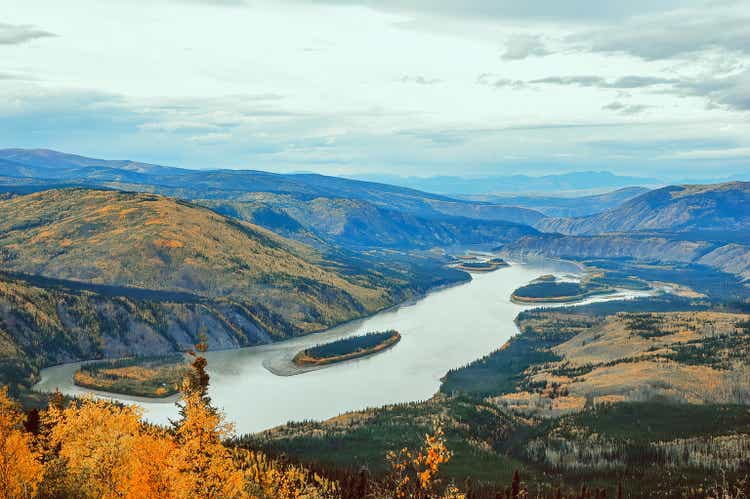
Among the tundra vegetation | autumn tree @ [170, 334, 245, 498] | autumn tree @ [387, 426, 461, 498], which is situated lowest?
the tundra vegetation

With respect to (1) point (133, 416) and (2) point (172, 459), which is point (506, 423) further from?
(2) point (172, 459)

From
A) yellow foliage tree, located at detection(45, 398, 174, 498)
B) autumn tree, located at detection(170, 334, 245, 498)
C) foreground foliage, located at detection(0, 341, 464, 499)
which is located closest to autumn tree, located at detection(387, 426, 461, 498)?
foreground foliage, located at detection(0, 341, 464, 499)

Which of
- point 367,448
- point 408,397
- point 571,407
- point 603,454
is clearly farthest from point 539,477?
point 408,397

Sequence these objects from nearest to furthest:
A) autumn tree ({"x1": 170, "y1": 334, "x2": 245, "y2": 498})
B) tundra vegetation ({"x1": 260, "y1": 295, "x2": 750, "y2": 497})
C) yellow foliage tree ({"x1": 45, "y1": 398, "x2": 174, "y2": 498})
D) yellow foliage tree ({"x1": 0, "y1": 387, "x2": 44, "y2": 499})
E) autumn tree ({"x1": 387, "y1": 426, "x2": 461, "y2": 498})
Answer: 1. autumn tree ({"x1": 387, "y1": 426, "x2": 461, "y2": 498})
2. autumn tree ({"x1": 170, "y1": 334, "x2": 245, "y2": 498})
3. yellow foliage tree ({"x1": 45, "y1": 398, "x2": 174, "y2": 498})
4. yellow foliage tree ({"x1": 0, "y1": 387, "x2": 44, "y2": 499})
5. tundra vegetation ({"x1": 260, "y1": 295, "x2": 750, "y2": 497})

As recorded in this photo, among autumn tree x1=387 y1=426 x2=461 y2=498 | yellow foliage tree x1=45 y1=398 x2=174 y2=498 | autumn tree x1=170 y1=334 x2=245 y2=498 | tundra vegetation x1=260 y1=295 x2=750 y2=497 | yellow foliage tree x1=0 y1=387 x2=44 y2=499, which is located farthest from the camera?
tundra vegetation x1=260 y1=295 x2=750 y2=497

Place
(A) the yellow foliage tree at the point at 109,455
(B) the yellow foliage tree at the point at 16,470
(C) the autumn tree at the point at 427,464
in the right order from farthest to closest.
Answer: (B) the yellow foliage tree at the point at 16,470
(A) the yellow foliage tree at the point at 109,455
(C) the autumn tree at the point at 427,464

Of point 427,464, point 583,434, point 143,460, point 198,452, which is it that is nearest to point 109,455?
point 143,460

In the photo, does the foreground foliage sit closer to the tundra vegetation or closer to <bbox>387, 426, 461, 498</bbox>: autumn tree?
<bbox>387, 426, 461, 498</bbox>: autumn tree

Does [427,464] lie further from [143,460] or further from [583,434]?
[583,434]

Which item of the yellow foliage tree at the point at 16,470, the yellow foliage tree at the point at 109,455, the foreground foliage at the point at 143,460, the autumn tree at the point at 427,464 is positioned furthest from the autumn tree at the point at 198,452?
the yellow foliage tree at the point at 16,470

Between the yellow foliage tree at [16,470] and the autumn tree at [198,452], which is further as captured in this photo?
the yellow foliage tree at [16,470]

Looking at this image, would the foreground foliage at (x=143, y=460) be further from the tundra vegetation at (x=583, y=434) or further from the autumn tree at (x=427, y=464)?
the tundra vegetation at (x=583, y=434)
